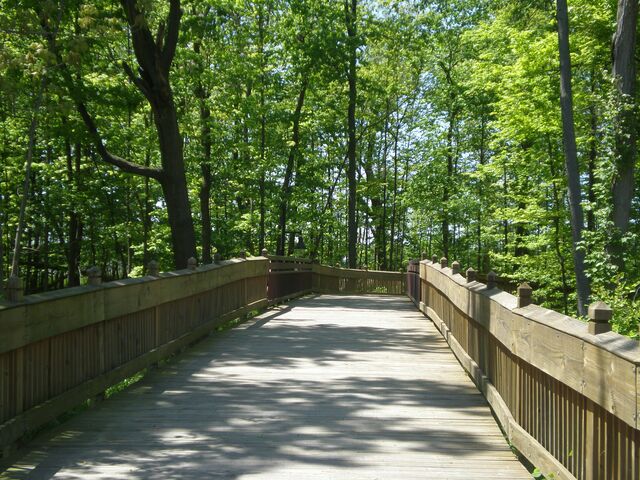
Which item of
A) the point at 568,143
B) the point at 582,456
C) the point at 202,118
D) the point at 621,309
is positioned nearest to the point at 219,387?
the point at 582,456

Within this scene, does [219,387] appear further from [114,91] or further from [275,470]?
[114,91]

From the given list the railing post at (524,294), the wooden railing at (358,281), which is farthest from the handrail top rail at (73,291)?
the wooden railing at (358,281)

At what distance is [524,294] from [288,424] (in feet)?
6.50

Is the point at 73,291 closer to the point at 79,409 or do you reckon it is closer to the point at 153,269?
the point at 79,409

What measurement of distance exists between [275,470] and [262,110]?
22583mm

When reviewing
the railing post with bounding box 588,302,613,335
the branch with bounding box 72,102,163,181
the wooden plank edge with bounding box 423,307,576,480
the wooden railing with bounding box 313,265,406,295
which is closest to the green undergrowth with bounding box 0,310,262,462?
the wooden plank edge with bounding box 423,307,576,480

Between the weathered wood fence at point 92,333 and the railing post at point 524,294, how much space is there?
3144 millimetres


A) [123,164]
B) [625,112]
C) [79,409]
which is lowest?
[79,409]

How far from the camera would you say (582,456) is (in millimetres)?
3549

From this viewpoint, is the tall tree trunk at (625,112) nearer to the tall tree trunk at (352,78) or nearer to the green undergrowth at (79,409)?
the green undergrowth at (79,409)

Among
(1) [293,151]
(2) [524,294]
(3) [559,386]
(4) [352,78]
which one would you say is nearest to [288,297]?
(1) [293,151]

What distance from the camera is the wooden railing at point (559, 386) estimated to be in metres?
2.95

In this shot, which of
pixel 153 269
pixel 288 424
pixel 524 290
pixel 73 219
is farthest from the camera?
pixel 73 219

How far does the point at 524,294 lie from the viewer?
4.85 metres
